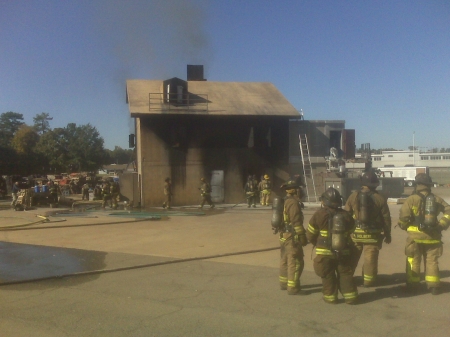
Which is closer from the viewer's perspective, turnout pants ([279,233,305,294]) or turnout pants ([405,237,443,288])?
turnout pants ([405,237,443,288])

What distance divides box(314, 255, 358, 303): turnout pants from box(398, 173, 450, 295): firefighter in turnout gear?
1203 mm

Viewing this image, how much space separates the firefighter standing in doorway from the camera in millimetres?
6840

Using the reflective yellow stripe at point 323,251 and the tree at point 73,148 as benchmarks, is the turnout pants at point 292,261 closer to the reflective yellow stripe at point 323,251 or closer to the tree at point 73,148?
the reflective yellow stripe at point 323,251

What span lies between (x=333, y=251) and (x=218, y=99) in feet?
70.3

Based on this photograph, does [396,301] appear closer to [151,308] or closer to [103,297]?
[151,308]

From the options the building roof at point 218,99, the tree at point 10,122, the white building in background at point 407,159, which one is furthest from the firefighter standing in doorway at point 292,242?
the tree at point 10,122

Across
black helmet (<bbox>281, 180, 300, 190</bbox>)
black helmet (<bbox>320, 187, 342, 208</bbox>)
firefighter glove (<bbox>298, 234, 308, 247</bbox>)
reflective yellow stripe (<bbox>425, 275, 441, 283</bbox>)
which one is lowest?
reflective yellow stripe (<bbox>425, 275, 441, 283</bbox>)

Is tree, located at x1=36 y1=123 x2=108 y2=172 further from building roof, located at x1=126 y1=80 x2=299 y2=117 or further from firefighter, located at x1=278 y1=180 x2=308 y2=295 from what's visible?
firefighter, located at x1=278 y1=180 x2=308 y2=295

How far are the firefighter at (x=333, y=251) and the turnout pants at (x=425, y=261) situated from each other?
1143 millimetres

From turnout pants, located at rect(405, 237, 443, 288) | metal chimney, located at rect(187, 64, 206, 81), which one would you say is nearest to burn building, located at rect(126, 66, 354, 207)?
metal chimney, located at rect(187, 64, 206, 81)

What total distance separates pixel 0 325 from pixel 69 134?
248 ft

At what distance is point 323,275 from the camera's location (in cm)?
633

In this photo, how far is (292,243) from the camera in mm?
6883

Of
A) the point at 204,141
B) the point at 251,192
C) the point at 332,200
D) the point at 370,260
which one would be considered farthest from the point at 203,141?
the point at 332,200
